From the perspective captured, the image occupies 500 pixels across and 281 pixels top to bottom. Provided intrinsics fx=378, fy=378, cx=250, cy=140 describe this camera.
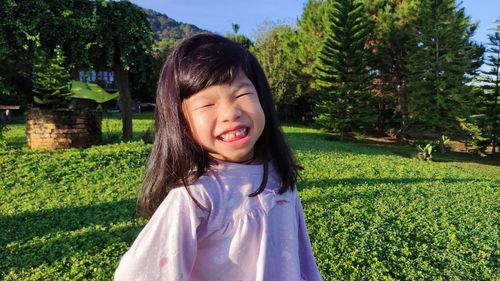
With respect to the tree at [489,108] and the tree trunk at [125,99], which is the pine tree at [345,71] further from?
the tree trunk at [125,99]

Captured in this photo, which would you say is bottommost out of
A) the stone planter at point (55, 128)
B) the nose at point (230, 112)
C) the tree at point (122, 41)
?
the stone planter at point (55, 128)

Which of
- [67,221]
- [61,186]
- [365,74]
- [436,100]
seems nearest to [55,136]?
[61,186]

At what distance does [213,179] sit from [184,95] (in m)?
0.21

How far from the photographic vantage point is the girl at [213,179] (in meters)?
0.77

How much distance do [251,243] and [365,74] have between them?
56.0 ft

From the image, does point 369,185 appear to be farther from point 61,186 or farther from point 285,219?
point 285,219

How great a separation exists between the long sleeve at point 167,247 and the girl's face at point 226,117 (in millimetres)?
162

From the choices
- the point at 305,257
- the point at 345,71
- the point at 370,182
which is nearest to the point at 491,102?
the point at 345,71

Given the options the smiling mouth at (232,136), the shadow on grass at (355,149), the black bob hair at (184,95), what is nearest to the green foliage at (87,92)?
the shadow on grass at (355,149)

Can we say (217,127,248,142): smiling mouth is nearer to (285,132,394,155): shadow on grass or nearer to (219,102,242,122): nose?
(219,102,242,122): nose

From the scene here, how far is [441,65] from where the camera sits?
1598 cm

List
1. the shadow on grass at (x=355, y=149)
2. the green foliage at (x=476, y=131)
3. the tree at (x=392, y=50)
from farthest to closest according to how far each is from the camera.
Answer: the tree at (x=392, y=50) < the green foliage at (x=476, y=131) < the shadow on grass at (x=355, y=149)

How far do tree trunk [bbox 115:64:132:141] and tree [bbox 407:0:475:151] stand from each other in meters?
12.5

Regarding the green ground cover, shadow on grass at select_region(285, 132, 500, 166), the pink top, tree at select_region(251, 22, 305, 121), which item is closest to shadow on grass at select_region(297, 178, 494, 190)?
the green ground cover
